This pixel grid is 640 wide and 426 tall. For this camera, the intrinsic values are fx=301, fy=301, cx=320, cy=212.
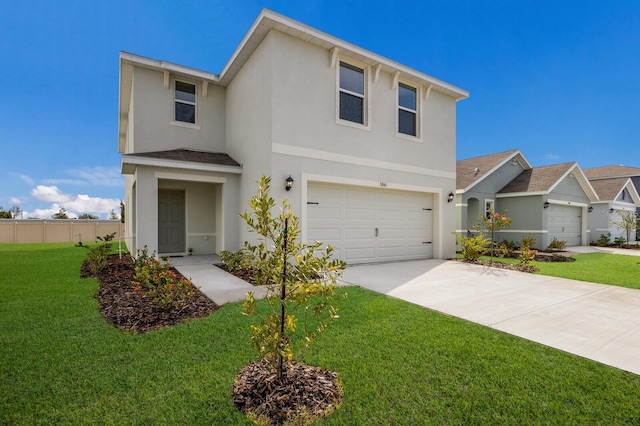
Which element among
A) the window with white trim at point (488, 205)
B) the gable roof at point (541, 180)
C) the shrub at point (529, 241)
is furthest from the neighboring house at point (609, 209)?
the window with white trim at point (488, 205)

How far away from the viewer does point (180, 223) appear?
1047cm

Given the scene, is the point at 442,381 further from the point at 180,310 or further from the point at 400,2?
the point at 400,2

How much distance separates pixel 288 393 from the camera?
92.6 inches

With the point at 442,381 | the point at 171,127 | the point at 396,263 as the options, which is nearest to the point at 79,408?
the point at 442,381

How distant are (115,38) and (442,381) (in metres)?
14.4

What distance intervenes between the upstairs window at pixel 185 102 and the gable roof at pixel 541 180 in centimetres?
1526

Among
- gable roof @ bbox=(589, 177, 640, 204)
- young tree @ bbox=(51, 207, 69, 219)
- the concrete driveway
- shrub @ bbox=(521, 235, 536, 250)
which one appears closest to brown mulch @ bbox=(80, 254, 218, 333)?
the concrete driveway

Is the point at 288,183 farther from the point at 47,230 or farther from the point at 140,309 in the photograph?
the point at 47,230

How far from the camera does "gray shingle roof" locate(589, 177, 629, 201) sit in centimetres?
1942

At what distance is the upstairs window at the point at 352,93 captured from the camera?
867 centimetres

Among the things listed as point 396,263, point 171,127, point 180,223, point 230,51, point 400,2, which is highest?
point 400,2

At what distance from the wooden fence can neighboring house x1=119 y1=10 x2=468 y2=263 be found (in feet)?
43.6

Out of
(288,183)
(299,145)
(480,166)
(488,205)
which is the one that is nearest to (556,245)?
(488,205)

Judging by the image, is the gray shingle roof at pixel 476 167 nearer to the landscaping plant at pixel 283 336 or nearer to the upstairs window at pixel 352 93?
the upstairs window at pixel 352 93
